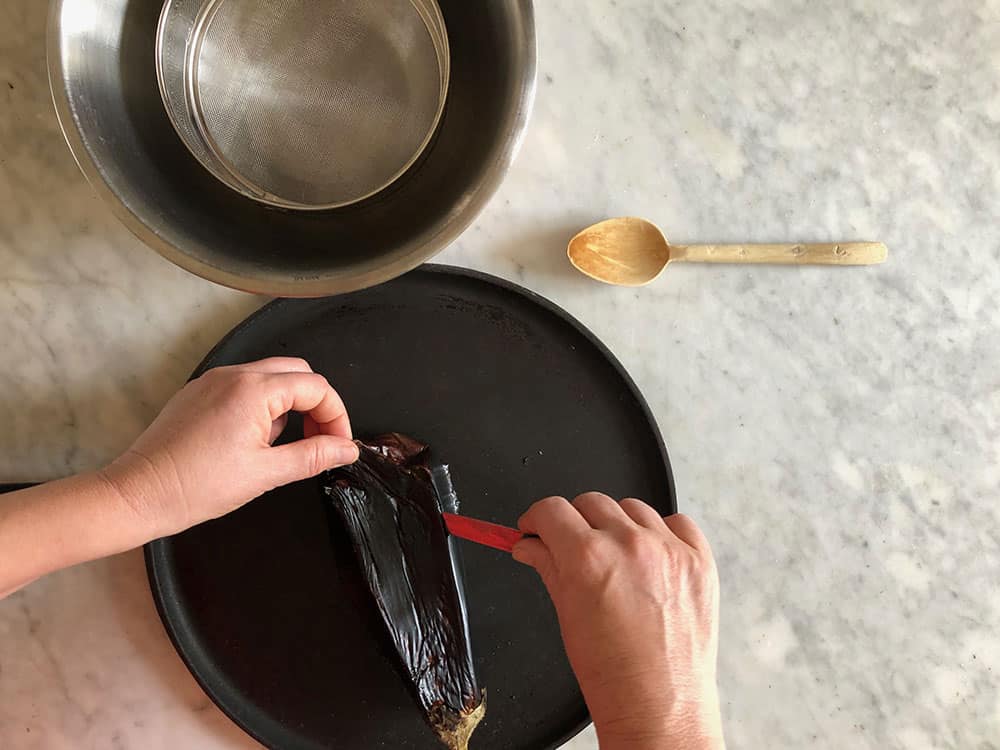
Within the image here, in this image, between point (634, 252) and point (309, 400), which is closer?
point (309, 400)

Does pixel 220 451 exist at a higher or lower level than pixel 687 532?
higher

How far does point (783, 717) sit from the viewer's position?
2.63ft

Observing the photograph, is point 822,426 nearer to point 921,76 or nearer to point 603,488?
point 603,488

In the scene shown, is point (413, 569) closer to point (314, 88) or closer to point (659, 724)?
point (659, 724)

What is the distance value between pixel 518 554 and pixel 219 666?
0.33 meters

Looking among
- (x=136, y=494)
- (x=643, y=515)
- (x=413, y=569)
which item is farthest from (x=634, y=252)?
(x=136, y=494)

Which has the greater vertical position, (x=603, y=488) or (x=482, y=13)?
(x=482, y=13)

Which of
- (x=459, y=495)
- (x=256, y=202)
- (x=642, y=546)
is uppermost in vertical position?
(x=256, y=202)

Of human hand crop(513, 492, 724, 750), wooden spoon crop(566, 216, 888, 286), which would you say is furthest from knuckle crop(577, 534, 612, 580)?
wooden spoon crop(566, 216, 888, 286)

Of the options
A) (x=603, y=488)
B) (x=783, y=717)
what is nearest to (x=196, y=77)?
→ (x=603, y=488)

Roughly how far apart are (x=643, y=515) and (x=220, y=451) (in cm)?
35

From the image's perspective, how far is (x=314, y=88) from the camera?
27.8 inches

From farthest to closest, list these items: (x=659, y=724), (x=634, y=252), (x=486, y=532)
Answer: (x=634, y=252) < (x=486, y=532) < (x=659, y=724)

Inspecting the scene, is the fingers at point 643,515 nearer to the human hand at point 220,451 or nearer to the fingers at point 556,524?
the fingers at point 556,524
